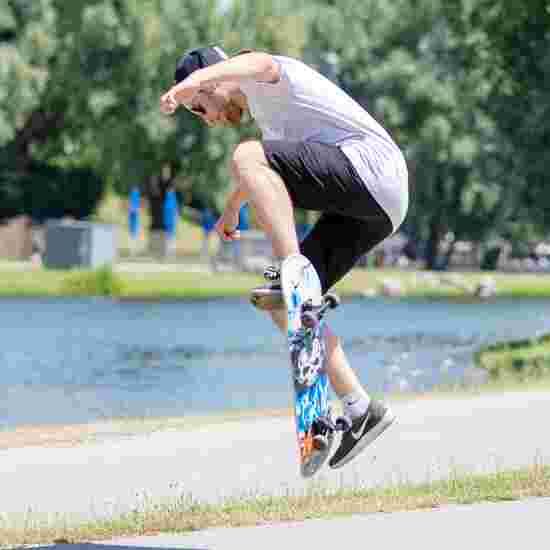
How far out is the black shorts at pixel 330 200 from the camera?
6.67 meters

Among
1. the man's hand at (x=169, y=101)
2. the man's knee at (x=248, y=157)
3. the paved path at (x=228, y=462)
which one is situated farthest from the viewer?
the paved path at (x=228, y=462)

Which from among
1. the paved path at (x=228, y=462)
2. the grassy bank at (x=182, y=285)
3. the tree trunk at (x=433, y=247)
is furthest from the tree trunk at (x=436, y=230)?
the paved path at (x=228, y=462)

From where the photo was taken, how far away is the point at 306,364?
668 cm

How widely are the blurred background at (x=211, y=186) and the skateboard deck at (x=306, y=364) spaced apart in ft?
32.4

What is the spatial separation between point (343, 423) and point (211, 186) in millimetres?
46516

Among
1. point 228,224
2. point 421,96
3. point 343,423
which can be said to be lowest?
point 421,96

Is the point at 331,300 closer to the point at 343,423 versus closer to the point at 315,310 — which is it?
the point at 315,310

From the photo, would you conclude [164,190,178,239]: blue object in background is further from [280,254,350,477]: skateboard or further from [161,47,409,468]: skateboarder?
[280,254,350,477]: skateboard

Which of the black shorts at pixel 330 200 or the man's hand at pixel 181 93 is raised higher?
the man's hand at pixel 181 93

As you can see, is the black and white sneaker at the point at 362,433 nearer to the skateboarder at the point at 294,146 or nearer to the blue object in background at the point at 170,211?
the skateboarder at the point at 294,146

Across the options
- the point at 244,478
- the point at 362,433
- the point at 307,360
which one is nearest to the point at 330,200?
the point at 307,360

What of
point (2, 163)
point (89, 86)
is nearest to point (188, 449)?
point (89, 86)

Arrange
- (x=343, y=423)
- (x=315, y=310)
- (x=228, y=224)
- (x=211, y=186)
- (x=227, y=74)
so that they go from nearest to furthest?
(x=227, y=74)
(x=315, y=310)
(x=343, y=423)
(x=228, y=224)
(x=211, y=186)

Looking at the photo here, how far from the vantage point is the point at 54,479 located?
7.85 m
